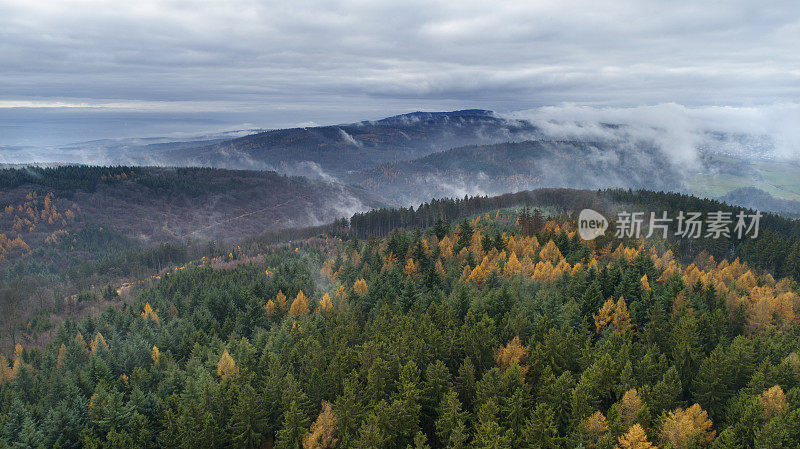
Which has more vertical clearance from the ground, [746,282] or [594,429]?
[746,282]

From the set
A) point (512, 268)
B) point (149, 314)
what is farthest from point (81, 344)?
point (512, 268)

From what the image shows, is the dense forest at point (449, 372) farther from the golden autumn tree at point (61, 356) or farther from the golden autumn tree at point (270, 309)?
the golden autumn tree at point (270, 309)

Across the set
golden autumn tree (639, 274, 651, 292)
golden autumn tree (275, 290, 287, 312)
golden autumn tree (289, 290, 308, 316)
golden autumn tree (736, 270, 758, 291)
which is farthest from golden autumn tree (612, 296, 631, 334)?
golden autumn tree (275, 290, 287, 312)

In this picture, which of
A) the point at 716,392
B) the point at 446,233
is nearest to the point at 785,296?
the point at 716,392

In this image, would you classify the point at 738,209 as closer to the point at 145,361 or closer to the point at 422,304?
the point at 422,304

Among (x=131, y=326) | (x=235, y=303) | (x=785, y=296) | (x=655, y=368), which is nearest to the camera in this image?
(x=655, y=368)
